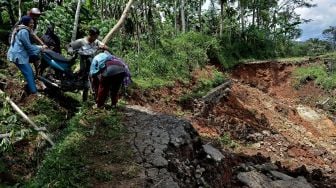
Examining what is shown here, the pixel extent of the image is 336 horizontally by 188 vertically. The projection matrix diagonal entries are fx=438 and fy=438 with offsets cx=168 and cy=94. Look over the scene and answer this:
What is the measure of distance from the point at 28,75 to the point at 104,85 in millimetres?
1417

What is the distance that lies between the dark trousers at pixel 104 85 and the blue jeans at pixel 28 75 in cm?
112

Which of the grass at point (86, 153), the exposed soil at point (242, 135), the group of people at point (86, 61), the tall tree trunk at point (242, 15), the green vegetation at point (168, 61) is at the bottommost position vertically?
the exposed soil at point (242, 135)

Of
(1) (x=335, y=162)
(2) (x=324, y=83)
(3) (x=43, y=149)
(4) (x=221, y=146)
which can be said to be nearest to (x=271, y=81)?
(2) (x=324, y=83)

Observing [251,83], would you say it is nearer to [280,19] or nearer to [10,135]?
[280,19]

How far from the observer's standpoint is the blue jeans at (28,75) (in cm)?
782

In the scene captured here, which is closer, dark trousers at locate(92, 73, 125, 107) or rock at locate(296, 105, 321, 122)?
dark trousers at locate(92, 73, 125, 107)

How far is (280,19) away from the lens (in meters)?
40.3

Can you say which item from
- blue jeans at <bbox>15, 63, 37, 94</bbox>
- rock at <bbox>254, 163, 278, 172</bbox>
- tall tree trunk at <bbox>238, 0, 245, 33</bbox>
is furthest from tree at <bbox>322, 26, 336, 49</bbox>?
blue jeans at <bbox>15, 63, 37, 94</bbox>

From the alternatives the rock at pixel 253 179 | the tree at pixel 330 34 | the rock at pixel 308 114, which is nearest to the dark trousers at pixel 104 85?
the rock at pixel 253 179

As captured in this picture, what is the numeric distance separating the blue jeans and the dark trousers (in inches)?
43.9

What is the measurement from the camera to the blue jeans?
25.6ft

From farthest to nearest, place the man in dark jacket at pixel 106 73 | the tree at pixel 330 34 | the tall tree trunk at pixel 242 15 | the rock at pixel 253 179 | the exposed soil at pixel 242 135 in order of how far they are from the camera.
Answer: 1. the tree at pixel 330 34
2. the tall tree trunk at pixel 242 15
3. the rock at pixel 253 179
4. the man in dark jacket at pixel 106 73
5. the exposed soil at pixel 242 135

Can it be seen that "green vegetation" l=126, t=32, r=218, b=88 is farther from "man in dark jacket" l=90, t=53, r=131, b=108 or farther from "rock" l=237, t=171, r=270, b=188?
"rock" l=237, t=171, r=270, b=188

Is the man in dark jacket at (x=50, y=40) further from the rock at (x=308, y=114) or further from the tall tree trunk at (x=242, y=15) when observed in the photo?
the tall tree trunk at (x=242, y=15)
